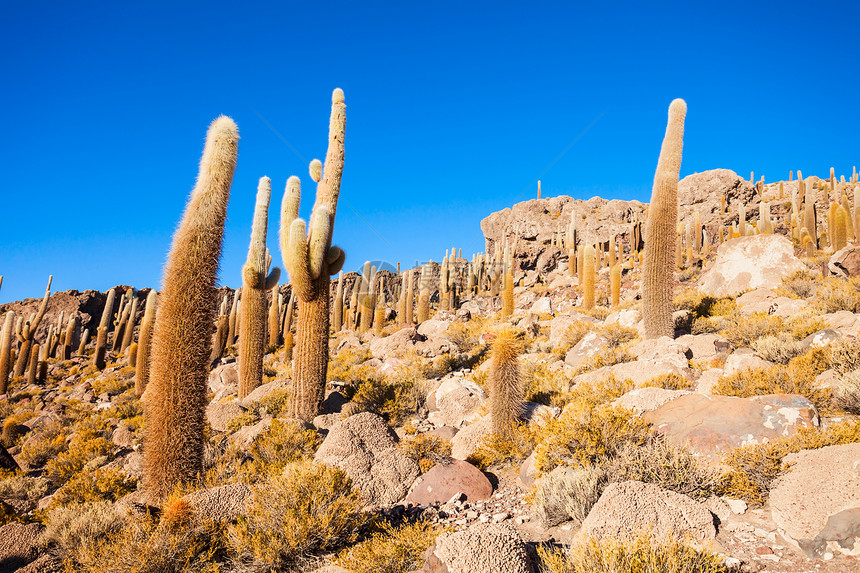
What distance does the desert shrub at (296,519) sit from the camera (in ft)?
13.9

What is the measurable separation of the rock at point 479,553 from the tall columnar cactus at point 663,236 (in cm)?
917

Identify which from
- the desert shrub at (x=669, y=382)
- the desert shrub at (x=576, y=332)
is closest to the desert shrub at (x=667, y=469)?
the desert shrub at (x=669, y=382)

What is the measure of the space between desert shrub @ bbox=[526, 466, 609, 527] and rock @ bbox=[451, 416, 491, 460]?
209 centimetres

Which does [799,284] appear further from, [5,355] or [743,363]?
[5,355]

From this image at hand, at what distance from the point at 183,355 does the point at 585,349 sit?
8.75 meters

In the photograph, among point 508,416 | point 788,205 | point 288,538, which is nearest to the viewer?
point 288,538

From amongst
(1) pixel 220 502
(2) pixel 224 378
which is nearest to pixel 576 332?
(1) pixel 220 502

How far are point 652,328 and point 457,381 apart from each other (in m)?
5.11

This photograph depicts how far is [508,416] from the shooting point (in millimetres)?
7133

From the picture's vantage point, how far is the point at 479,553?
361 centimetres

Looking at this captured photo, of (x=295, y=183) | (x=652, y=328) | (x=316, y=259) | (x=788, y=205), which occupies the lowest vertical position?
(x=652, y=328)

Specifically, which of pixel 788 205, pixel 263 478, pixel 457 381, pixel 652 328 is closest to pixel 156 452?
pixel 263 478

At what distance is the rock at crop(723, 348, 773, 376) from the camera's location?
7.63 meters

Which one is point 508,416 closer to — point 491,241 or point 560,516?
point 560,516
